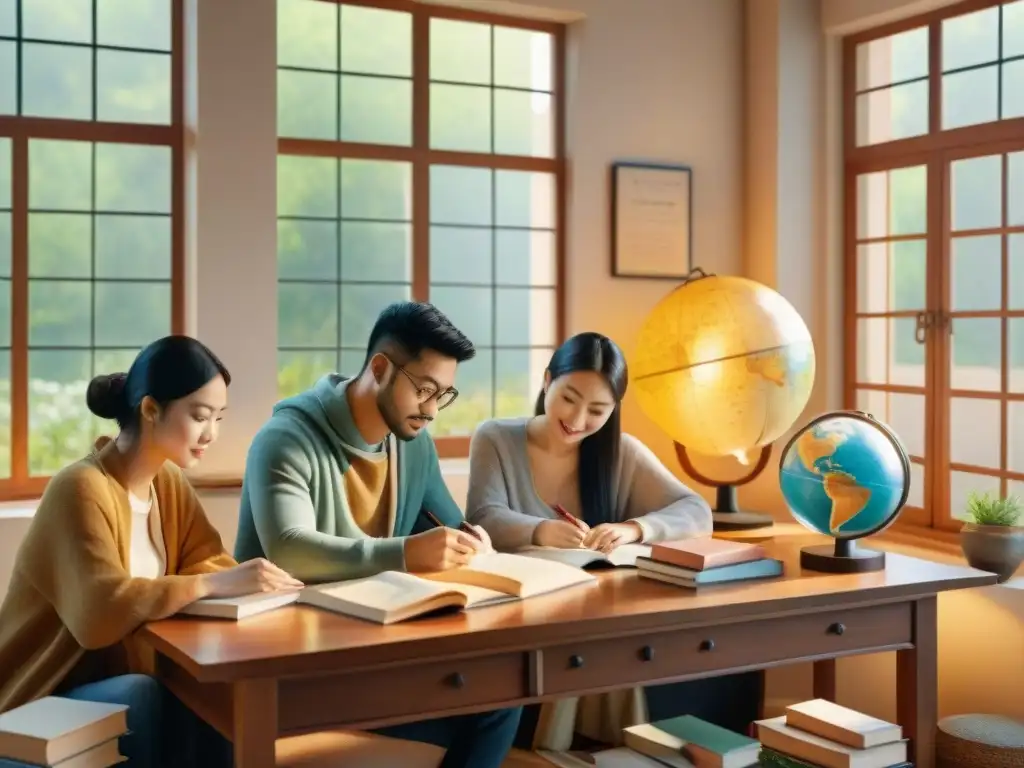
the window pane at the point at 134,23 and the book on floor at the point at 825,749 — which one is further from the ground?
the window pane at the point at 134,23

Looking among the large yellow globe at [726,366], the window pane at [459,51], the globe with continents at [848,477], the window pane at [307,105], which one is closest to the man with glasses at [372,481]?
the globe with continents at [848,477]

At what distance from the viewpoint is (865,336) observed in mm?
4684

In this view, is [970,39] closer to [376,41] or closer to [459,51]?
[459,51]

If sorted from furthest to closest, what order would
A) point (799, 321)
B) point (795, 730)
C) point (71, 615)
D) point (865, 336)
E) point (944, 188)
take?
point (865, 336) → point (944, 188) → point (799, 321) → point (795, 730) → point (71, 615)

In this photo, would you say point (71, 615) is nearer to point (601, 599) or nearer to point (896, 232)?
point (601, 599)

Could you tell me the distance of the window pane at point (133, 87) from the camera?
160 inches

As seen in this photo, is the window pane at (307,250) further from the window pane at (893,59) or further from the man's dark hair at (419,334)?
the window pane at (893,59)

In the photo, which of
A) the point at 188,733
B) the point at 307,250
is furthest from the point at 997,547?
the point at 307,250

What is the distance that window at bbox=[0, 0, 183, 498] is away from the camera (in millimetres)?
3953

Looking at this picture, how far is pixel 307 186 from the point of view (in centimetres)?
436

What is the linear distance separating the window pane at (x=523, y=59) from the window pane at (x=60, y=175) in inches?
63.4

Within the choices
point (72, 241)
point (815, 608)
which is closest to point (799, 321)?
point (815, 608)

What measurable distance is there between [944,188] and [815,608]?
2.23 meters

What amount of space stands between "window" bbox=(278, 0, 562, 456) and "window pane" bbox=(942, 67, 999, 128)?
58.2 inches
